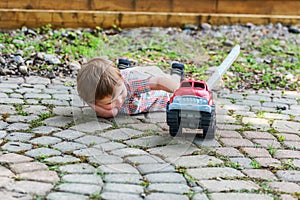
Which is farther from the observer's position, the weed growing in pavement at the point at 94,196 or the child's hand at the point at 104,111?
the child's hand at the point at 104,111

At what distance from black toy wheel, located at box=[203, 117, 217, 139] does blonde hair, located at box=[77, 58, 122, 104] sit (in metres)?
0.74

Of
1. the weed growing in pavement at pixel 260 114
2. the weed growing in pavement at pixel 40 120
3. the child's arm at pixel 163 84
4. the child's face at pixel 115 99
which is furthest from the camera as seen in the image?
the weed growing in pavement at pixel 260 114

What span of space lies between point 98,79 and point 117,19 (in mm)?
3201

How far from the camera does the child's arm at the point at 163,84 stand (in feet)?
14.3

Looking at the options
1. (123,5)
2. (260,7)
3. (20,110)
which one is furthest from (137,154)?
(260,7)

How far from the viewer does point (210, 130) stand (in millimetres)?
3867

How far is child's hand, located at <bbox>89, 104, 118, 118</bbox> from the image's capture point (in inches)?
169

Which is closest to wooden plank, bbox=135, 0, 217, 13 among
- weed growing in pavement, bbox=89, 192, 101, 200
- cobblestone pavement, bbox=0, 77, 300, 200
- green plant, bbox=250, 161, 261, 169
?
cobblestone pavement, bbox=0, 77, 300, 200

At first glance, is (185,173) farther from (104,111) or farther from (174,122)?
(104,111)

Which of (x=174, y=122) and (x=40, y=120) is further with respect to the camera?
(x=40, y=120)

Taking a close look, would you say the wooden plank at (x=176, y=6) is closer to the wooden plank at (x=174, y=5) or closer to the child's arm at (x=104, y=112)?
the wooden plank at (x=174, y=5)

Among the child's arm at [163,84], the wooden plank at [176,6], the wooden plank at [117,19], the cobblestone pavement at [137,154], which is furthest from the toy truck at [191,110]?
the wooden plank at [176,6]

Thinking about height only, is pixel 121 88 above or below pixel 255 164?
above

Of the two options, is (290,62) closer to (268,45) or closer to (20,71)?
(268,45)
